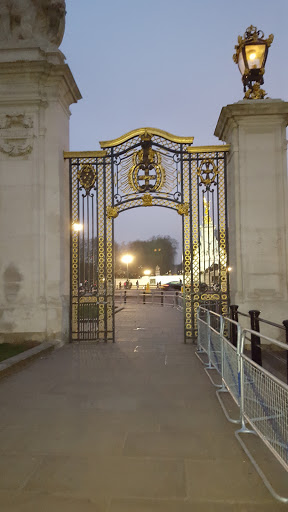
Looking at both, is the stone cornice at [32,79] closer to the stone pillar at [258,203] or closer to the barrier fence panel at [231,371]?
the stone pillar at [258,203]

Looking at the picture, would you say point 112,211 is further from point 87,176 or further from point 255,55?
point 255,55

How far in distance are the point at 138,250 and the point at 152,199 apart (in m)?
80.3

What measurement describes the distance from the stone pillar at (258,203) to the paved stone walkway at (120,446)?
3.18 m

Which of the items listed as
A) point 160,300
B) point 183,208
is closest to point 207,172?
point 183,208

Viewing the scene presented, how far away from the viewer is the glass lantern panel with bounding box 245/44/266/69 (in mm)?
9391

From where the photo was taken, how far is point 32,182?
9297mm

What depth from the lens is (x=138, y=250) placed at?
90062 millimetres

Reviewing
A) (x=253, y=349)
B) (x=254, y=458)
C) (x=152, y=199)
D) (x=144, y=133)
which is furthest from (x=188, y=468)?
(x=144, y=133)

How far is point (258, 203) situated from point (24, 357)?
624 centimetres

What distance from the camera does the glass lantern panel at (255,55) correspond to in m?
9.39

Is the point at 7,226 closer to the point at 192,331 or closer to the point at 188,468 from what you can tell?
the point at 192,331

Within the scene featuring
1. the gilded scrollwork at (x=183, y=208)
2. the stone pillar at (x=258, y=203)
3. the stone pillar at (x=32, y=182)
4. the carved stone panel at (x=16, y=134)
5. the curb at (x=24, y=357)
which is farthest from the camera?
the gilded scrollwork at (x=183, y=208)

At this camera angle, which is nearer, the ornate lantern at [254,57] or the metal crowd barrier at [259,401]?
the metal crowd barrier at [259,401]

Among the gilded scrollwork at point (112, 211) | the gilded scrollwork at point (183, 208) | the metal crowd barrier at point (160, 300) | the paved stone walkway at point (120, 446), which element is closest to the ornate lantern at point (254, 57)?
the gilded scrollwork at point (183, 208)
